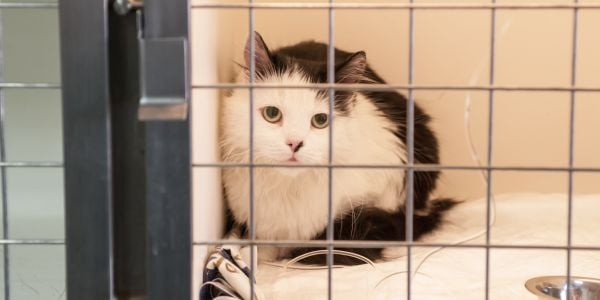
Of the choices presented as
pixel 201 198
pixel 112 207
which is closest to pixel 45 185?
pixel 201 198

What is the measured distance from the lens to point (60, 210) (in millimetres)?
1548

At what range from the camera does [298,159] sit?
5.15ft

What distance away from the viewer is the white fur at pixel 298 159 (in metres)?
1.61

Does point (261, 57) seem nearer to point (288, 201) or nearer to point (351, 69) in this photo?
point (351, 69)

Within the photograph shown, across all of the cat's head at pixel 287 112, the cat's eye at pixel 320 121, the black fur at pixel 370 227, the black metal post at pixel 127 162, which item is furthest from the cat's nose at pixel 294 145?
the black metal post at pixel 127 162

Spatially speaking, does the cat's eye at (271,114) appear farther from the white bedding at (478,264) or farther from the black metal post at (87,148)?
the black metal post at (87,148)

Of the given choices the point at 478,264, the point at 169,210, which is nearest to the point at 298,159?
the point at 478,264

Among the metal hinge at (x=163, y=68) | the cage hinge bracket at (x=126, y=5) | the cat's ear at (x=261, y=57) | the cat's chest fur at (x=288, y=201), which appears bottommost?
the cat's chest fur at (x=288, y=201)

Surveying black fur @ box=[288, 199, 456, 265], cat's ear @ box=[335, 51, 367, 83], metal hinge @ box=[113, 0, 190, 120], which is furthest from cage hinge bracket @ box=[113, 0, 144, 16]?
black fur @ box=[288, 199, 456, 265]

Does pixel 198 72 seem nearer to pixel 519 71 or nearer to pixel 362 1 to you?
pixel 362 1

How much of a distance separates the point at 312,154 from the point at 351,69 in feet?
0.73

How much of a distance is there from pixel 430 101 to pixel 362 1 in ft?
1.26

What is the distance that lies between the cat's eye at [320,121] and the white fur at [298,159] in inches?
0.6

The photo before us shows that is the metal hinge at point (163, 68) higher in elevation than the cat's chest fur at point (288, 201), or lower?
higher
